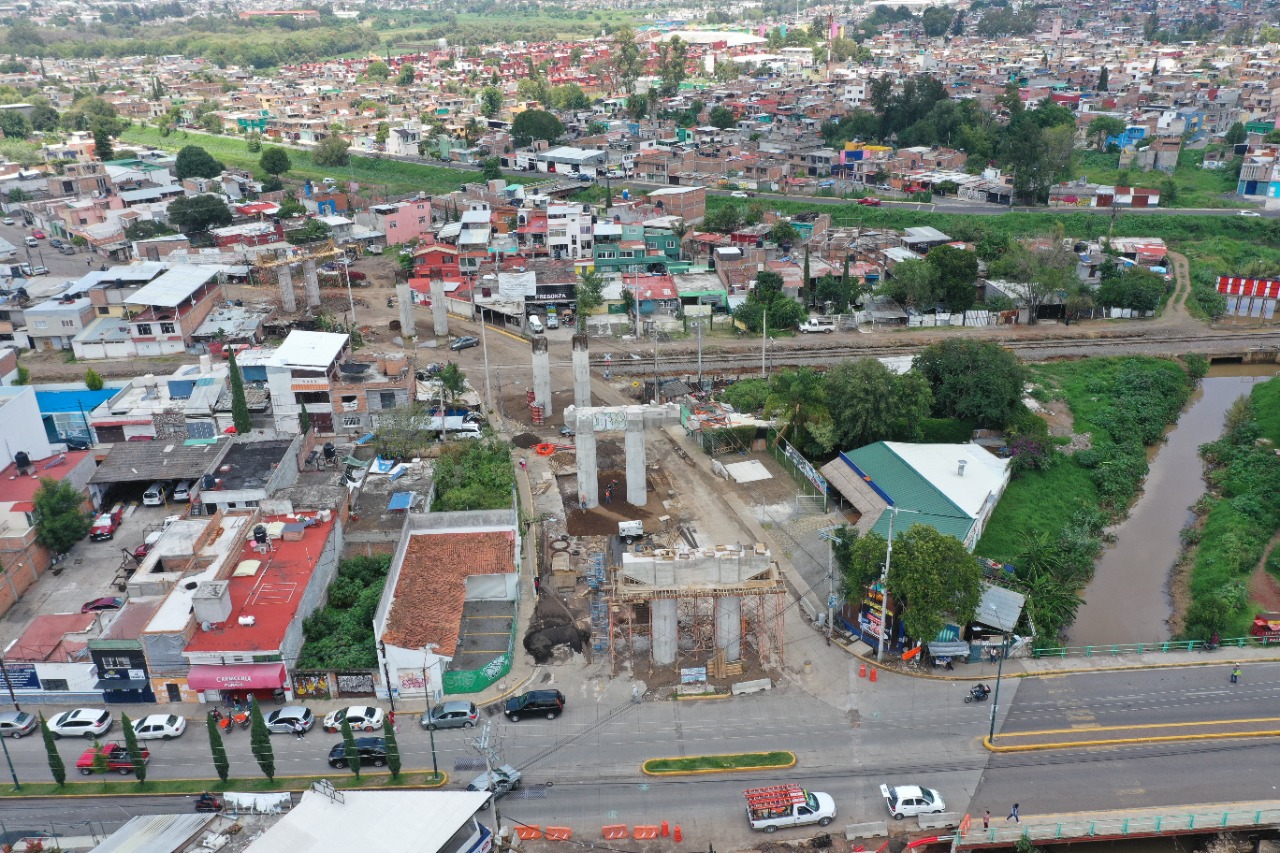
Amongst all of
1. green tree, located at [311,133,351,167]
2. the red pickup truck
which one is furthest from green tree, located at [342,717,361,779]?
green tree, located at [311,133,351,167]

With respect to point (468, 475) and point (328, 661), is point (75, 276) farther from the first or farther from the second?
point (328, 661)

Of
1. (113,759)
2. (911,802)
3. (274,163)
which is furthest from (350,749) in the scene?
(274,163)

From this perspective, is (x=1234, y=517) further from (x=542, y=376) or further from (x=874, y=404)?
(x=542, y=376)

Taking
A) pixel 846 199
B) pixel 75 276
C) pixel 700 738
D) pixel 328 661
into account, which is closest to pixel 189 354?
pixel 75 276

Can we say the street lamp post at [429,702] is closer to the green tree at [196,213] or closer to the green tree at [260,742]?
the green tree at [260,742]

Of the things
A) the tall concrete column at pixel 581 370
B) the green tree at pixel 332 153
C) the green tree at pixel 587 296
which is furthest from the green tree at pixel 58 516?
the green tree at pixel 332 153

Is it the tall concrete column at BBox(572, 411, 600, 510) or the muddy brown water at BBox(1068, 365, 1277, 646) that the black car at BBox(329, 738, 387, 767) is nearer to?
the tall concrete column at BBox(572, 411, 600, 510)
